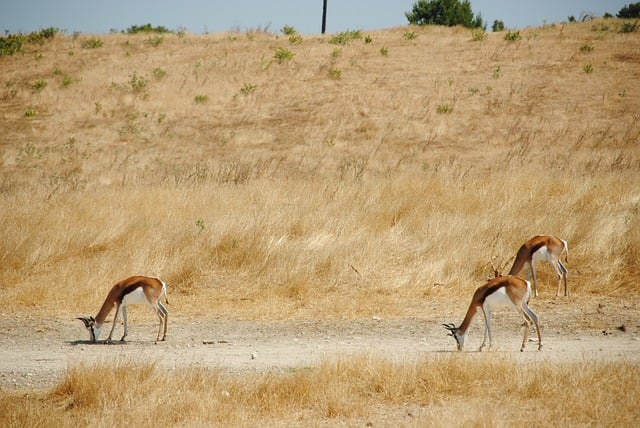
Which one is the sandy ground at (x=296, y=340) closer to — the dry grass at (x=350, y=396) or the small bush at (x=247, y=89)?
the dry grass at (x=350, y=396)

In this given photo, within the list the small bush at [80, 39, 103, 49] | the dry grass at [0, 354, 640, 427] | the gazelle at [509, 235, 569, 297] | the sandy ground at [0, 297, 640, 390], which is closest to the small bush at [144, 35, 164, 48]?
the small bush at [80, 39, 103, 49]

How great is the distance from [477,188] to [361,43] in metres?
25.0

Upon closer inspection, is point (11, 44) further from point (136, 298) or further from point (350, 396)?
point (350, 396)

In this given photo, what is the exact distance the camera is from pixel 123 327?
36.3 ft

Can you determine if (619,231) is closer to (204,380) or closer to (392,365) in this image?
(392,365)

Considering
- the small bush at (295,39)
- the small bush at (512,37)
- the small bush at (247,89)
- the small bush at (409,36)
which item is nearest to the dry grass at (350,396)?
the small bush at (247,89)

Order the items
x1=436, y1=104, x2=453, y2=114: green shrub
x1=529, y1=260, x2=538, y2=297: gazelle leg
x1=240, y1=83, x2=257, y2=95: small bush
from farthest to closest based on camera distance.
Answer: x1=240, y1=83, x2=257, y2=95: small bush < x1=436, y1=104, x2=453, y2=114: green shrub < x1=529, y1=260, x2=538, y2=297: gazelle leg

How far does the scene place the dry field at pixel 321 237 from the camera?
753cm

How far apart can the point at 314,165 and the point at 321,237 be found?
10.9m

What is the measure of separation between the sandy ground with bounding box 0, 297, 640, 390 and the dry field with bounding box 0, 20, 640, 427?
6 centimetres

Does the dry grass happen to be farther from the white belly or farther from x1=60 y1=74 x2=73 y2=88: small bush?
x1=60 y1=74 x2=73 y2=88: small bush

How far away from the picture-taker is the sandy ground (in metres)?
8.80

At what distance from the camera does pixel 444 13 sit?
65.2 metres

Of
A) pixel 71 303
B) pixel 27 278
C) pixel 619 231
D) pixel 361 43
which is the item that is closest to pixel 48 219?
pixel 27 278
